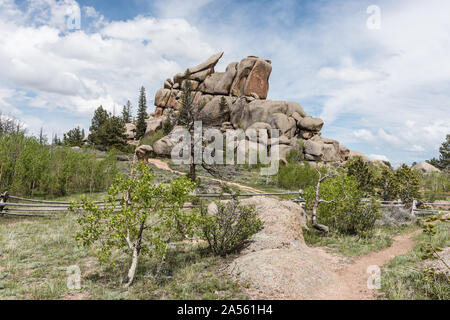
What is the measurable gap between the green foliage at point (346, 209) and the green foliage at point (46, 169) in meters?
A: 15.5

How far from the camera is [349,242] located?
9.51 m

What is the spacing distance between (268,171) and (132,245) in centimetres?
3199

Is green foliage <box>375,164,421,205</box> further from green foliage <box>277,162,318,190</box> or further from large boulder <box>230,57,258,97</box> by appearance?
large boulder <box>230,57,258,97</box>

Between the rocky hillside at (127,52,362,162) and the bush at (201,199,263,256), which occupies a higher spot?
the rocky hillside at (127,52,362,162)

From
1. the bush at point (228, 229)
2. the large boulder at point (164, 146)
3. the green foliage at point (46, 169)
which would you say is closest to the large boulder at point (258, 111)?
the large boulder at point (164, 146)

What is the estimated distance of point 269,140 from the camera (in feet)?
160

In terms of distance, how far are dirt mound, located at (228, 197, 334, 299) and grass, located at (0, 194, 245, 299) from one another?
43cm

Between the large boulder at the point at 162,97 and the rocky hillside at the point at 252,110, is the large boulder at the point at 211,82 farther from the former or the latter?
the large boulder at the point at 162,97

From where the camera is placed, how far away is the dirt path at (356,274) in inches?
216

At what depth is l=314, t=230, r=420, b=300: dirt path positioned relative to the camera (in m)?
5.49

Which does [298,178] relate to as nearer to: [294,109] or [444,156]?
[294,109]

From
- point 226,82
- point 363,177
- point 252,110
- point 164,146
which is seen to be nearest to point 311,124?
point 252,110

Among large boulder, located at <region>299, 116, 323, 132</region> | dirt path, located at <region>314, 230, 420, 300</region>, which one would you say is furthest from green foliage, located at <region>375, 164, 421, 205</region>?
large boulder, located at <region>299, 116, 323, 132</region>
